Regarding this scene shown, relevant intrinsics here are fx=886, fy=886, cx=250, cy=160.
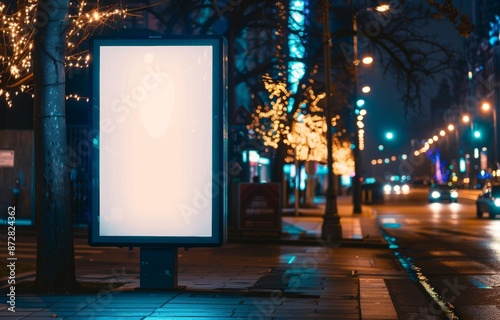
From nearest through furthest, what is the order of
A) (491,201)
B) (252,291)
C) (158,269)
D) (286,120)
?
1. (158,269)
2. (252,291)
3. (286,120)
4. (491,201)

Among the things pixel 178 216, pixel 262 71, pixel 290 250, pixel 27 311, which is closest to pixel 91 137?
pixel 178 216

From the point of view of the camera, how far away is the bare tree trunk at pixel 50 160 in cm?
1231

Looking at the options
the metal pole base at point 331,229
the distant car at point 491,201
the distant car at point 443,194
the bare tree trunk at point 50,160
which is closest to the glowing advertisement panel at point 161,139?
the bare tree trunk at point 50,160

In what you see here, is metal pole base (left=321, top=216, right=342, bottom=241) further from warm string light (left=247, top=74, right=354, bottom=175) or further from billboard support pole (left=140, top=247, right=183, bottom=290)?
billboard support pole (left=140, top=247, right=183, bottom=290)

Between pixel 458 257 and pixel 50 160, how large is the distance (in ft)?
39.5

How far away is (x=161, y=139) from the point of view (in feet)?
40.2

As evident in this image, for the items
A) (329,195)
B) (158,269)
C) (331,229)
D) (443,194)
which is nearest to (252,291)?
(158,269)

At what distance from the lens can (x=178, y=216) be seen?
12250 millimetres

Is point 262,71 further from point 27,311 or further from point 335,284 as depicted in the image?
point 27,311

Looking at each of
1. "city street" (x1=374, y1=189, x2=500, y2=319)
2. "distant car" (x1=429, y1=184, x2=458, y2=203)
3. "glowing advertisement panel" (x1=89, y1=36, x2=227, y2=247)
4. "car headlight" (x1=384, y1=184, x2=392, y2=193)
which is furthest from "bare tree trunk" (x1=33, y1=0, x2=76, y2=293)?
"car headlight" (x1=384, y1=184, x2=392, y2=193)

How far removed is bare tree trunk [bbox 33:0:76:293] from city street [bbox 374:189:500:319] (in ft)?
18.0

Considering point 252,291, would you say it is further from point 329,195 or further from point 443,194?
point 443,194

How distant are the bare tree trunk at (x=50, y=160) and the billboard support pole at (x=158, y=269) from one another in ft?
3.46

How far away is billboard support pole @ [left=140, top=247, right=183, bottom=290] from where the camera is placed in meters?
12.6
